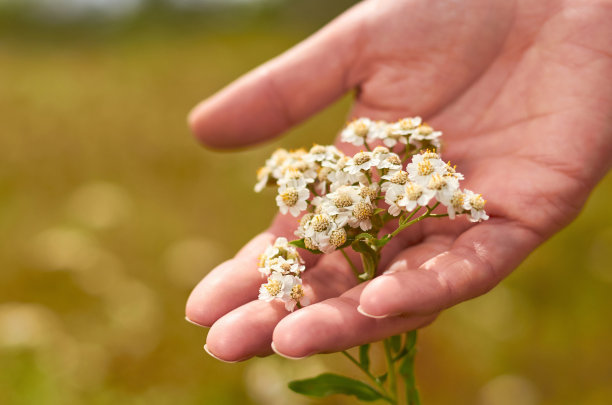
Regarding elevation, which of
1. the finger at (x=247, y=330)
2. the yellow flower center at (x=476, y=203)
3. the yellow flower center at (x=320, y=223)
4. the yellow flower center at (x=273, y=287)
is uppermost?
the yellow flower center at (x=320, y=223)

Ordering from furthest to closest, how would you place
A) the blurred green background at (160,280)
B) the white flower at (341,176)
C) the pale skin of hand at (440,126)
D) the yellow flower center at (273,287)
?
the blurred green background at (160,280), the white flower at (341,176), the yellow flower center at (273,287), the pale skin of hand at (440,126)

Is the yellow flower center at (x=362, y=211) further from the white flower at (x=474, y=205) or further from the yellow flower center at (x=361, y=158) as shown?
the white flower at (x=474, y=205)

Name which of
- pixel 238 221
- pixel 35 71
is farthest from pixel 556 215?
pixel 35 71

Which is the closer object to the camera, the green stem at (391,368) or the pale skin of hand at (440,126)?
the pale skin of hand at (440,126)

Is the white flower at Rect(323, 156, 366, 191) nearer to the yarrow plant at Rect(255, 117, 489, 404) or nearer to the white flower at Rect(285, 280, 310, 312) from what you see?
the yarrow plant at Rect(255, 117, 489, 404)

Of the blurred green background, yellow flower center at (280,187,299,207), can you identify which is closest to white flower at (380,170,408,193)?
yellow flower center at (280,187,299,207)

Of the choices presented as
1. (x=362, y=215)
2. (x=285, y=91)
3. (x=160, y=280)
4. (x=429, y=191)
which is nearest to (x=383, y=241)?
(x=362, y=215)

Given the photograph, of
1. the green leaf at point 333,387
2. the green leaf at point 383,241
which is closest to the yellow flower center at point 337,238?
the green leaf at point 383,241

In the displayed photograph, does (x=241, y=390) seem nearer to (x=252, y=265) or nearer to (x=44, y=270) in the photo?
(x=252, y=265)
